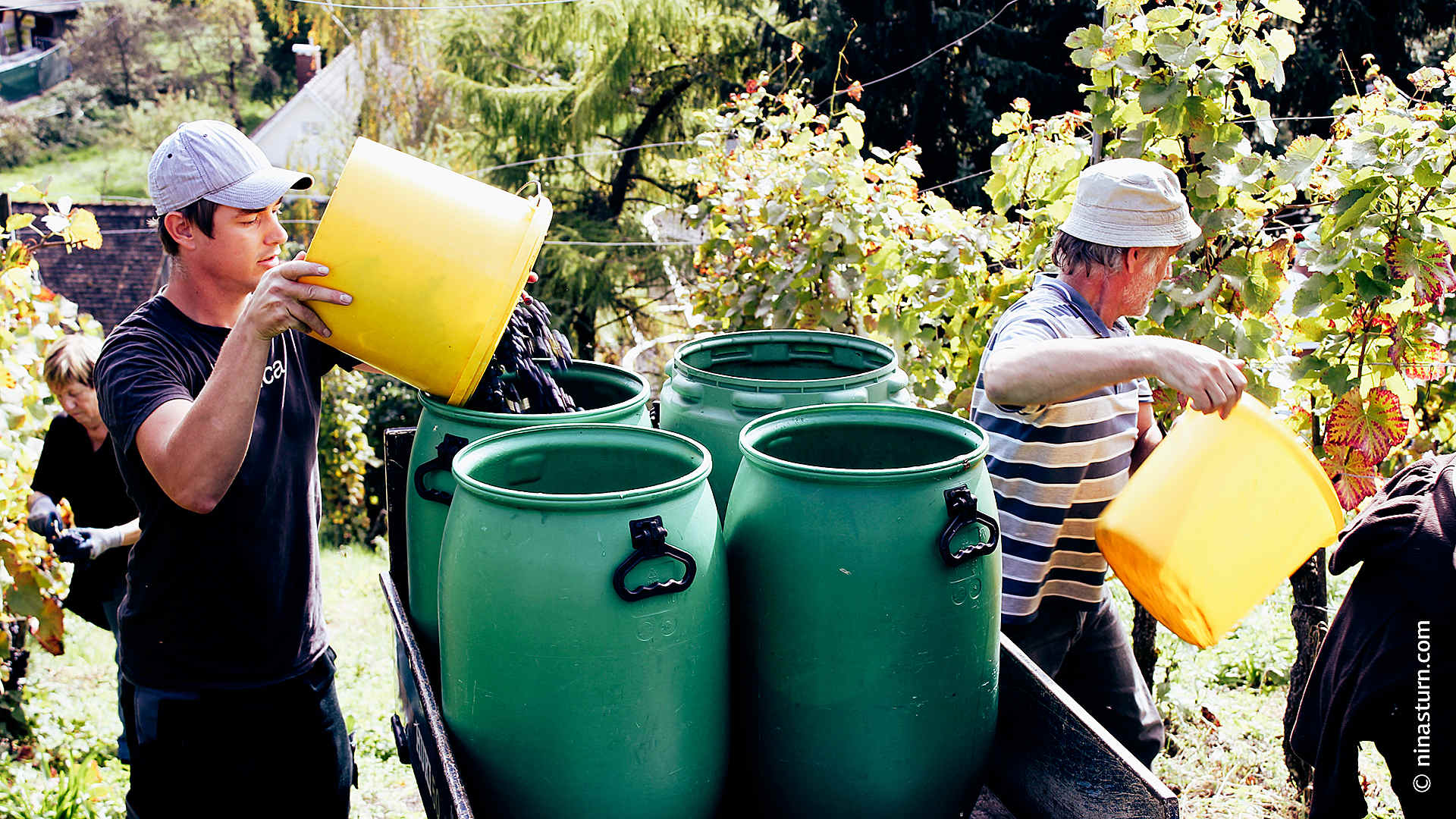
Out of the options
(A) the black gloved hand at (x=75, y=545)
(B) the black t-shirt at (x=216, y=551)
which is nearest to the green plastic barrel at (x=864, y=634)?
(B) the black t-shirt at (x=216, y=551)

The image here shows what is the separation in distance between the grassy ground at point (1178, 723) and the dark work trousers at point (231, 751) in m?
1.82

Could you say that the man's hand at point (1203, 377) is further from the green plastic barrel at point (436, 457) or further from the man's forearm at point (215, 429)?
the man's forearm at point (215, 429)

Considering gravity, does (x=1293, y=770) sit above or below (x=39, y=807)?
above

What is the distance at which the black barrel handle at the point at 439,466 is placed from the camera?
1872mm

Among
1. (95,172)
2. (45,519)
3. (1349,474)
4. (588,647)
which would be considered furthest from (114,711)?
(95,172)

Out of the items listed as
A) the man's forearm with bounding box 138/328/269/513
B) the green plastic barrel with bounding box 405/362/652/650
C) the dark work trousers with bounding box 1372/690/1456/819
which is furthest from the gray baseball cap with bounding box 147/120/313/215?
the dark work trousers with bounding box 1372/690/1456/819

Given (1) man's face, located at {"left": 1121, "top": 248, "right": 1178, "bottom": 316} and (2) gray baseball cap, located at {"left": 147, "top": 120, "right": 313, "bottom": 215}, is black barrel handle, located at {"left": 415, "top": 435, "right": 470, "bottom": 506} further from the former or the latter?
(1) man's face, located at {"left": 1121, "top": 248, "right": 1178, "bottom": 316}

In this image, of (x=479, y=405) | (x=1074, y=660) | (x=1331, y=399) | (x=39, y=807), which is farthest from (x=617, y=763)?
(x=39, y=807)

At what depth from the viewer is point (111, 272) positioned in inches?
980

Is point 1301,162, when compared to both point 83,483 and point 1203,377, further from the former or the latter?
point 83,483

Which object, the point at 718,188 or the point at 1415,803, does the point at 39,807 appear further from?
the point at 1415,803

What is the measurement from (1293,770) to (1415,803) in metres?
1.26

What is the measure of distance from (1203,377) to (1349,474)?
1490mm

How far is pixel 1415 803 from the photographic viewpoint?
2020 mm
